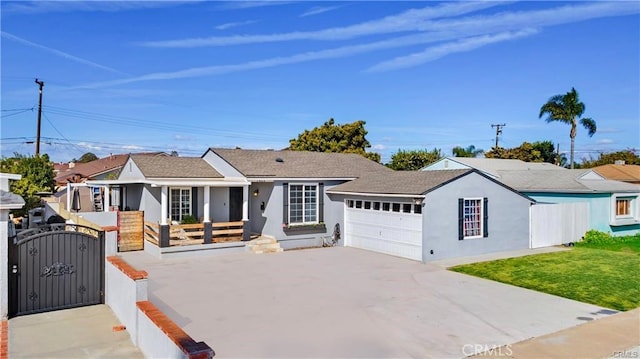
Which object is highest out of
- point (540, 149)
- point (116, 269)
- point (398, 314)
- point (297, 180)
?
point (540, 149)

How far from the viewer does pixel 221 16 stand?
17750 mm

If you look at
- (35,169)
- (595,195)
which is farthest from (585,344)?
(35,169)

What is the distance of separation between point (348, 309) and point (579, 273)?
8467mm

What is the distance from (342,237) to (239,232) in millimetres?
4772

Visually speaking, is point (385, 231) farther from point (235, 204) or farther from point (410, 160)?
point (410, 160)

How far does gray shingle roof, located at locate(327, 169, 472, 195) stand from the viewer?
16.4 metres

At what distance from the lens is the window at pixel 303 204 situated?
19.6 metres

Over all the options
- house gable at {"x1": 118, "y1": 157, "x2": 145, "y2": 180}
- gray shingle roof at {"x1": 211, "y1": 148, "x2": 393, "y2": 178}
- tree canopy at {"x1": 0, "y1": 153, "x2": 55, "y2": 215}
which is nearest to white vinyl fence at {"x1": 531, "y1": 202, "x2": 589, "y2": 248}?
gray shingle roof at {"x1": 211, "y1": 148, "x2": 393, "y2": 178}

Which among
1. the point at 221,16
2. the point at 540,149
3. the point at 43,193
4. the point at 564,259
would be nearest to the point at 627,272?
the point at 564,259

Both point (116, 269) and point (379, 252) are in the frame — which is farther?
point (379, 252)

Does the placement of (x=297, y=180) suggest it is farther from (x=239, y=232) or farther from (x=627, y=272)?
(x=627, y=272)

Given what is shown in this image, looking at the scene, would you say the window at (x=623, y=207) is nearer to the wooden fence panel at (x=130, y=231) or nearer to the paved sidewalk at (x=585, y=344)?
the paved sidewalk at (x=585, y=344)

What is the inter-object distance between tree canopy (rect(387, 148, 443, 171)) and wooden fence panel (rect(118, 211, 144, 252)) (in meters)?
28.8

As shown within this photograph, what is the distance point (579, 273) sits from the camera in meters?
13.9
